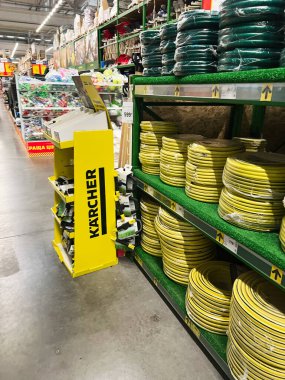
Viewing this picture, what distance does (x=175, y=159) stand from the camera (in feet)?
6.40

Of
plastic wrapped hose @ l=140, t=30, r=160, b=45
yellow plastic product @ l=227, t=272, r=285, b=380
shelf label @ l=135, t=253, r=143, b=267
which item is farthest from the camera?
shelf label @ l=135, t=253, r=143, b=267

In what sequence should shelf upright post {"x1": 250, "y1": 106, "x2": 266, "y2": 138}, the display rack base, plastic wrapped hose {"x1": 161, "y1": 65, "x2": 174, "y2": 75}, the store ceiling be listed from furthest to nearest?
the store ceiling
shelf upright post {"x1": 250, "y1": 106, "x2": 266, "y2": 138}
plastic wrapped hose {"x1": 161, "y1": 65, "x2": 174, "y2": 75}
the display rack base

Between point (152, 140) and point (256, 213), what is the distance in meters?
1.13

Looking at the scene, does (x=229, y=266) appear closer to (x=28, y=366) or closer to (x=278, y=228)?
(x=278, y=228)

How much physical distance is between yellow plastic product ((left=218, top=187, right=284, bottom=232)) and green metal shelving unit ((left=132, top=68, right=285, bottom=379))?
0.12ft

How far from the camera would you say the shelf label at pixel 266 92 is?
3.64 ft

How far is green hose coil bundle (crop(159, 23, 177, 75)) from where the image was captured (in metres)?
1.72

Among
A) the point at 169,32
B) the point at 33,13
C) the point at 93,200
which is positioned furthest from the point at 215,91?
the point at 33,13

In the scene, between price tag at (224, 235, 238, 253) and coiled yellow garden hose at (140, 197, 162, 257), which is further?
coiled yellow garden hose at (140, 197, 162, 257)

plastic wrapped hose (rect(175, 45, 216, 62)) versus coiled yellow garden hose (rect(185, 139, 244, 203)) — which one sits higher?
plastic wrapped hose (rect(175, 45, 216, 62))

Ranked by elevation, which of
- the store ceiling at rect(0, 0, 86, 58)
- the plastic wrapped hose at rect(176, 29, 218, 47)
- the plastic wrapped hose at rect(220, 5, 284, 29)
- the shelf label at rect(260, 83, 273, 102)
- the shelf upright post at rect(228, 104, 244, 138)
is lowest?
the shelf upright post at rect(228, 104, 244, 138)

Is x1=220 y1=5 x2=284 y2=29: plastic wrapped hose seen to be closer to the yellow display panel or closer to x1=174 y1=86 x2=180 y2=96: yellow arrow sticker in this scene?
x1=174 y1=86 x2=180 y2=96: yellow arrow sticker

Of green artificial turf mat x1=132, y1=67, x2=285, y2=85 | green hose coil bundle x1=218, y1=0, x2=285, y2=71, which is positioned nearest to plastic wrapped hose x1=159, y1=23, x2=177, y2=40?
green artificial turf mat x1=132, y1=67, x2=285, y2=85

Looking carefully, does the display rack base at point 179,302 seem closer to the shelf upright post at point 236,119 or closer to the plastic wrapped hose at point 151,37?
the shelf upright post at point 236,119
